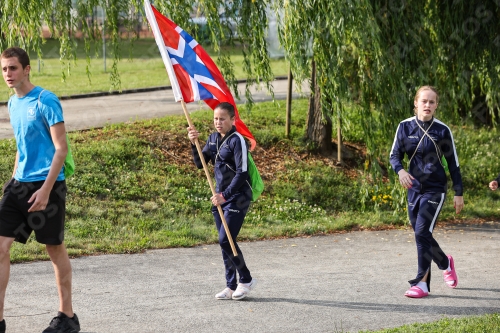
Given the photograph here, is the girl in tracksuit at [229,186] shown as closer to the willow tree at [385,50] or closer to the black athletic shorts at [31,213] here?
the black athletic shorts at [31,213]

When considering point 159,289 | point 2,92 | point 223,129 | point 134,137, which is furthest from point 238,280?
point 2,92

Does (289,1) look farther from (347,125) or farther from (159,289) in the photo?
(159,289)

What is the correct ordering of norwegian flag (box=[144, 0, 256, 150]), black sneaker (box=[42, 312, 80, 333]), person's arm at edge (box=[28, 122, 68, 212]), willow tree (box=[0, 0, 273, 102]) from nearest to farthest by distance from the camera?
person's arm at edge (box=[28, 122, 68, 212]), black sneaker (box=[42, 312, 80, 333]), norwegian flag (box=[144, 0, 256, 150]), willow tree (box=[0, 0, 273, 102])

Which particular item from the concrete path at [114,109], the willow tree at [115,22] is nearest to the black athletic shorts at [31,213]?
the willow tree at [115,22]

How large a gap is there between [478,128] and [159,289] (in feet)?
38.9

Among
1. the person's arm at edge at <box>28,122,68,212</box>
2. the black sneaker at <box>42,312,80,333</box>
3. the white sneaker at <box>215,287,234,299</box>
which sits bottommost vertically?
the white sneaker at <box>215,287,234,299</box>

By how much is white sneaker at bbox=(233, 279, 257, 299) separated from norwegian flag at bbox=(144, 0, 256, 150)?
1251 millimetres

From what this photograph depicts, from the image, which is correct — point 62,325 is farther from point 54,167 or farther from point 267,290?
point 267,290

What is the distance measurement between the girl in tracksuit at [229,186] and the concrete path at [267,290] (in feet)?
0.65

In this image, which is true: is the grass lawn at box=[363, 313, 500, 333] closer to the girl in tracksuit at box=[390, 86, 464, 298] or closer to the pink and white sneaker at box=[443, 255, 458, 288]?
the girl in tracksuit at box=[390, 86, 464, 298]

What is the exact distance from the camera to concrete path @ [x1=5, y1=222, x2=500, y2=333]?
5.89 metres

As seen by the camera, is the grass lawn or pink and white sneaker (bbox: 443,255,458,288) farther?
pink and white sneaker (bbox: 443,255,458,288)

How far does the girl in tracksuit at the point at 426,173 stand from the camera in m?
6.81

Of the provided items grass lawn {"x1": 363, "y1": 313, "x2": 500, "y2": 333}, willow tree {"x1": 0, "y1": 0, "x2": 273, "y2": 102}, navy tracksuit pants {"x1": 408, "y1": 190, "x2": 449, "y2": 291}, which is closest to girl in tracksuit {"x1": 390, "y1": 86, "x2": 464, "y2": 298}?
navy tracksuit pants {"x1": 408, "y1": 190, "x2": 449, "y2": 291}
